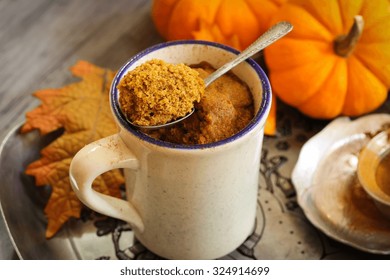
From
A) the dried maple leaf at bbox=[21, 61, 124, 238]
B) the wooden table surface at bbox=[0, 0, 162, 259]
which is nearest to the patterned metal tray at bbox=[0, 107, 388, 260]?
the dried maple leaf at bbox=[21, 61, 124, 238]

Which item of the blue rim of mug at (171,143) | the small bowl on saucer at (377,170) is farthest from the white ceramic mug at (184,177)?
the small bowl on saucer at (377,170)

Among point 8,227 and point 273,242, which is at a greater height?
point 8,227

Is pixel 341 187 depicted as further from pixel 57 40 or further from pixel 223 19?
pixel 57 40

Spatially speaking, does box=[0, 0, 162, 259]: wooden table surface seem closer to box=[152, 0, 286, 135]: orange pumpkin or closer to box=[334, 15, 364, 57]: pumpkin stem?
box=[152, 0, 286, 135]: orange pumpkin

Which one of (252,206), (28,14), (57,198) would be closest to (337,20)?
(252,206)

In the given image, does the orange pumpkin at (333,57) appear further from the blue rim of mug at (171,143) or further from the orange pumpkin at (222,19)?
the blue rim of mug at (171,143)

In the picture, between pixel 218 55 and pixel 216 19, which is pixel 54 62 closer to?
pixel 216 19
